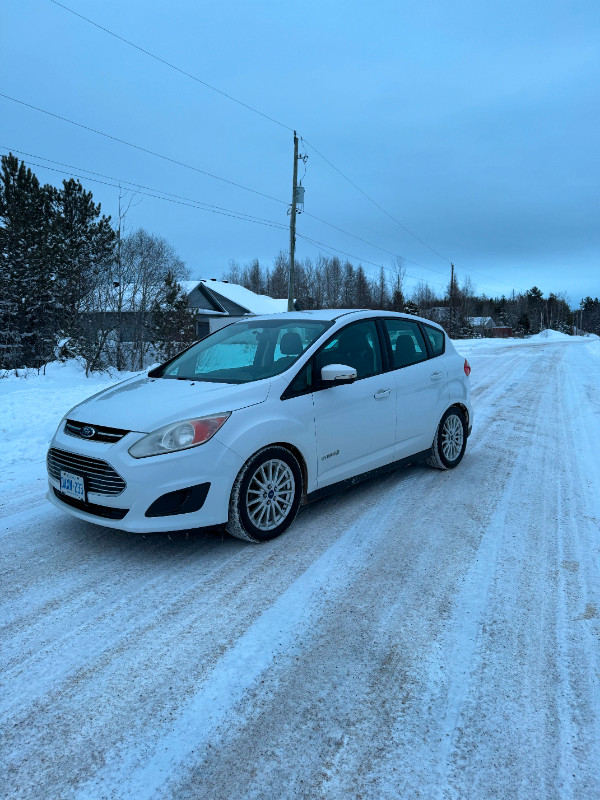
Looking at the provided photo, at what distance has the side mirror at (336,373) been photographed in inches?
160

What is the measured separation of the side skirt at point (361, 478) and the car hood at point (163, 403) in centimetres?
90

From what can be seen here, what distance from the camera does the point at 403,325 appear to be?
5.29m

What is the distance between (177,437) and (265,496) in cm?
77

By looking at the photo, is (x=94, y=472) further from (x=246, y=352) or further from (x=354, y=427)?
(x=354, y=427)

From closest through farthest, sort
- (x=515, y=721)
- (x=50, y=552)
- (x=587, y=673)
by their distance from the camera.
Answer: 1. (x=515, y=721)
2. (x=587, y=673)
3. (x=50, y=552)

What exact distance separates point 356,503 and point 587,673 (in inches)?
93.9

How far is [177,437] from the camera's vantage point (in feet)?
11.2

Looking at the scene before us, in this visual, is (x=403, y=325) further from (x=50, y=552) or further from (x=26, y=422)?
(x=26, y=422)

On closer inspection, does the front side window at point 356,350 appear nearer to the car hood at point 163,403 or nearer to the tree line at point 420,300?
the car hood at point 163,403

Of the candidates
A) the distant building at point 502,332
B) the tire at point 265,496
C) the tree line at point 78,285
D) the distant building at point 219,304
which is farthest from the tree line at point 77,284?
the distant building at point 502,332

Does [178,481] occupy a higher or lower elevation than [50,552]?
higher

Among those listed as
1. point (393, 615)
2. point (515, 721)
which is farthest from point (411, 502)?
point (515, 721)

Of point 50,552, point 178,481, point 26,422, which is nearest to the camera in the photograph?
point 178,481

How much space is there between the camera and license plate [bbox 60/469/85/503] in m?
3.50
